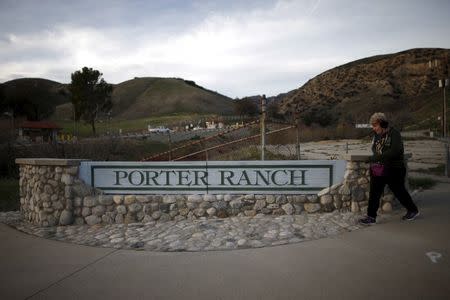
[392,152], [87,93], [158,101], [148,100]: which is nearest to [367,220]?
[392,152]

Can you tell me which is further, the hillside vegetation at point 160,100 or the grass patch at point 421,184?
the hillside vegetation at point 160,100

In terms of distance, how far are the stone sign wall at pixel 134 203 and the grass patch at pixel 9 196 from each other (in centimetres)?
297

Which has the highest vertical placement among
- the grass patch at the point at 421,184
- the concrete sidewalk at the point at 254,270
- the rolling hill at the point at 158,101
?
the rolling hill at the point at 158,101

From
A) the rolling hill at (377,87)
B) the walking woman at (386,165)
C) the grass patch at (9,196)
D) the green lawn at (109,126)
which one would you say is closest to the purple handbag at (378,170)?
the walking woman at (386,165)

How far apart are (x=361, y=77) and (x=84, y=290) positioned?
80021 mm

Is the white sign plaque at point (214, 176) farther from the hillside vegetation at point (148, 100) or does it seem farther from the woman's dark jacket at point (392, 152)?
the hillside vegetation at point (148, 100)

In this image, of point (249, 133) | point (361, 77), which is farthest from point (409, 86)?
point (249, 133)

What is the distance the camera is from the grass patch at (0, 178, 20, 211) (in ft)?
30.1

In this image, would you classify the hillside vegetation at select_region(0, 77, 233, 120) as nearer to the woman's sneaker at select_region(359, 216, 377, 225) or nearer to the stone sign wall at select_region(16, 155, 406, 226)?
the stone sign wall at select_region(16, 155, 406, 226)

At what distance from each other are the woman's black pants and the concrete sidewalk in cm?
34

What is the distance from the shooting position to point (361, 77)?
75.2m

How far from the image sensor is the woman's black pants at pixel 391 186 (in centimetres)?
540

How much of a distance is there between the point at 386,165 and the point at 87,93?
171ft

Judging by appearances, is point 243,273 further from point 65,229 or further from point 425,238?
point 65,229
